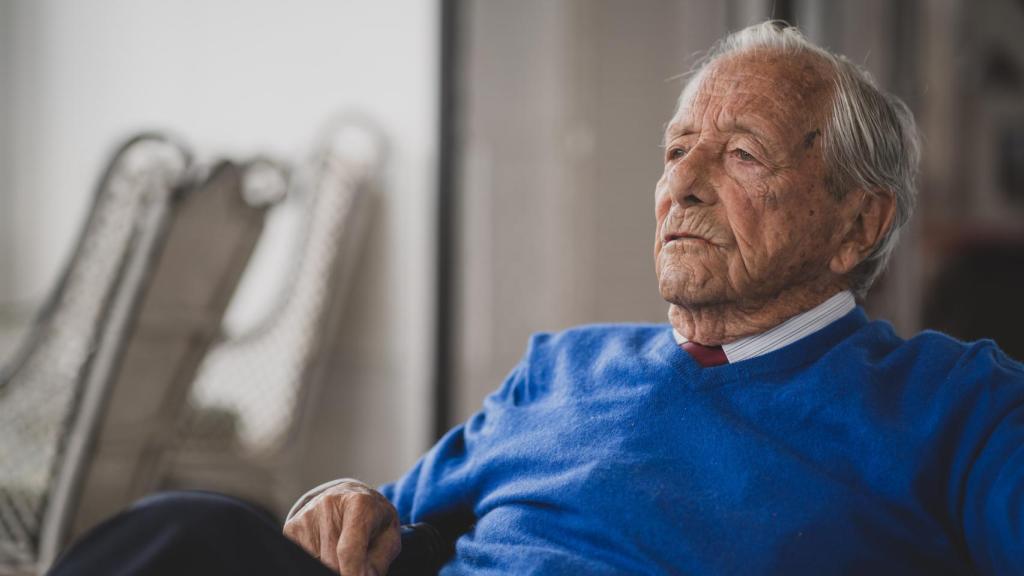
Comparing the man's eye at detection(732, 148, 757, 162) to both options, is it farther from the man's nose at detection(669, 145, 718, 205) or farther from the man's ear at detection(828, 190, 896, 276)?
the man's ear at detection(828, 190, 896, 276)

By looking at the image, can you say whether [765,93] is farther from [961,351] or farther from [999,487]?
[999,487]

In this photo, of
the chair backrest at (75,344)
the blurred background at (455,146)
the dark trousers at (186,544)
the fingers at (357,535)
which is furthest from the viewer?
the blurred background at (455,146)

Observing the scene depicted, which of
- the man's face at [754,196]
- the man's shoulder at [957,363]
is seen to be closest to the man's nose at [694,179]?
the man's face at [754,196]

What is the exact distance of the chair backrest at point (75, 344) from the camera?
1882 mm

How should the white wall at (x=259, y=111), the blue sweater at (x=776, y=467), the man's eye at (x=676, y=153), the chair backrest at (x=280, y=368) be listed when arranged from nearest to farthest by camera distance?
the blue sweater at (x=776, y=467), the man's eye at (x=676, y=153), the chair backrest at (x=280, y=368), the white wall at (x=259, y=111)

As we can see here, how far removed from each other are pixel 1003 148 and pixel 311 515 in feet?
12.8

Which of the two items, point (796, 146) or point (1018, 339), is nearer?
point (796, 146)

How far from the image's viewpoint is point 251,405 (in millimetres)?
3273

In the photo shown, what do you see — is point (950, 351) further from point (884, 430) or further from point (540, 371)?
point (540, 371)

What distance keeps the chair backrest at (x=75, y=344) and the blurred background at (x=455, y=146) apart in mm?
97

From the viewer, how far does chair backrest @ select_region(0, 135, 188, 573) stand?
1882mm

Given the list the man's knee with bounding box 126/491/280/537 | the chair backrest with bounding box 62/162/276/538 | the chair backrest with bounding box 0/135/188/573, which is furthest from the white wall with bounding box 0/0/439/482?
the man's knee with bounding box 126/491/280/537

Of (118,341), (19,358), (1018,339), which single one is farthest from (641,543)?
(1018,339)

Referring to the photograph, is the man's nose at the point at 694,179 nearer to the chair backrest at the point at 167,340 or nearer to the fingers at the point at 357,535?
the fingers at the point at 357,535
